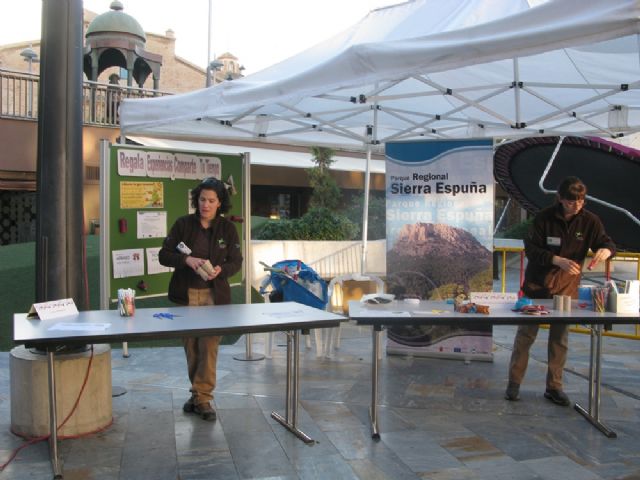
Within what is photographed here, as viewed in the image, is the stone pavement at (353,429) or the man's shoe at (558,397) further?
the man's shoe at (558,397)

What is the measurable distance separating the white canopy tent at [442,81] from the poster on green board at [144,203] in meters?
0.49

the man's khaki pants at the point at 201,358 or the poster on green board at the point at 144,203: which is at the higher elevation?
the poster on green board at the point at 144,203

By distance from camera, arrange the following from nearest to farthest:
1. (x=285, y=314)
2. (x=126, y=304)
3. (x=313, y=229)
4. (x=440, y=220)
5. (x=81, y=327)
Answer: (x=81, y=327) → (x=126, y=304) → (x=285, y=314) → (x=440, y=220) → (x=313, y=229)

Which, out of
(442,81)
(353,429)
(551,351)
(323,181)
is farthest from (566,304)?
(323,181)

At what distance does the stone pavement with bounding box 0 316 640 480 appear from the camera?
3633 mm

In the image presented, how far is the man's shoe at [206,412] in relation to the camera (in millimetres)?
4445

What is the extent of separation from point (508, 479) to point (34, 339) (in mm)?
2560

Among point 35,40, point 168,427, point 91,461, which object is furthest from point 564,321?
point 35,40

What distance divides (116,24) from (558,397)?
16.2 metres

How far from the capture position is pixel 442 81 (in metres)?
6.64

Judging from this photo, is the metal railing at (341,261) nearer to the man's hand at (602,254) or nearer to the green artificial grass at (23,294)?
the green artificial grass at (23,294)

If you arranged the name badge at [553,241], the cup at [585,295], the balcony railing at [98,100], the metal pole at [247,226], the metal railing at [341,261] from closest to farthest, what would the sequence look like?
the cup at [585,295], the name badge at [553,241], the metal pole at [247,226], the metal railing at [341,261], the balcony railing at [98,100]

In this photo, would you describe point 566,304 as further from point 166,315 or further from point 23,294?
point 23,294

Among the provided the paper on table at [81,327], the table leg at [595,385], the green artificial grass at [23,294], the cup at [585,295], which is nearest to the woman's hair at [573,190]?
the cup at [585,295]
